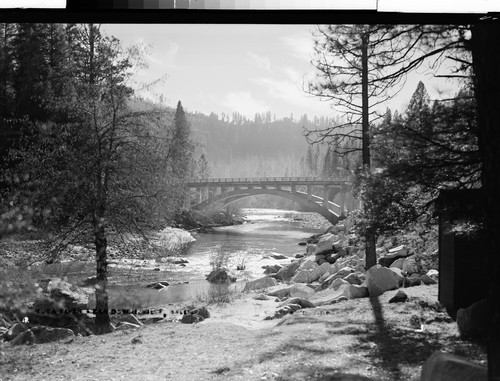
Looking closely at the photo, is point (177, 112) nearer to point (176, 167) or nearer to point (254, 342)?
point (176, 167)

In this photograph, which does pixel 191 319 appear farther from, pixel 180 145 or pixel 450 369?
pixel 450 369

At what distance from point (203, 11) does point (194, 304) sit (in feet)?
3.97

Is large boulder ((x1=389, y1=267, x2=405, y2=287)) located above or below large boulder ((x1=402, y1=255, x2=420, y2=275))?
below

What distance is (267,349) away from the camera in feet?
6.43

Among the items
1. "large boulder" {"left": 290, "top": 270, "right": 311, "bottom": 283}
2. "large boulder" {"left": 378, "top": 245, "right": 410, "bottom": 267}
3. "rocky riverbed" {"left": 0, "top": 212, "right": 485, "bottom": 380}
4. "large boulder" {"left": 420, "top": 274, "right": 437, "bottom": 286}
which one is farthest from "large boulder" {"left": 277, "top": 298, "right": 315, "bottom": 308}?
"large boulder" {"left": 420, "top": 274, "right": 437, "bottom": 286}

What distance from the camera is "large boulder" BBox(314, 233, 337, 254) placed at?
242cm

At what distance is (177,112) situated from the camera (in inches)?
86.1

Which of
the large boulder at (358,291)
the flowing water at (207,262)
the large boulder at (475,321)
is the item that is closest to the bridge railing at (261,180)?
the flowing water at (207,262)

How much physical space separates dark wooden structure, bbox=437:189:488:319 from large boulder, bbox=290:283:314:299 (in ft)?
1.96

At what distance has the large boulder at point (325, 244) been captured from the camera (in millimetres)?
2424

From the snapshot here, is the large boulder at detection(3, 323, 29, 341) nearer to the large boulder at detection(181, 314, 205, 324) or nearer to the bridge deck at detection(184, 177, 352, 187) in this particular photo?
the large boulder at detection(181, 314, 205, 324)

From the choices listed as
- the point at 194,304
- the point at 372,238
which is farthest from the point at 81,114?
the point at 372,238

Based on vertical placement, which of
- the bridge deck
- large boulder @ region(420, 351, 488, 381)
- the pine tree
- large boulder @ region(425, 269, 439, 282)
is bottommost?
large boulder @ region(420, 351, 488, 381)

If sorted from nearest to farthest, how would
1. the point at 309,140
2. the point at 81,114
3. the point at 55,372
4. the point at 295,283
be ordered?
1. the point at 55,372
2. the point at 81,114
3. the point at 309,140
4. the point at 295,283
